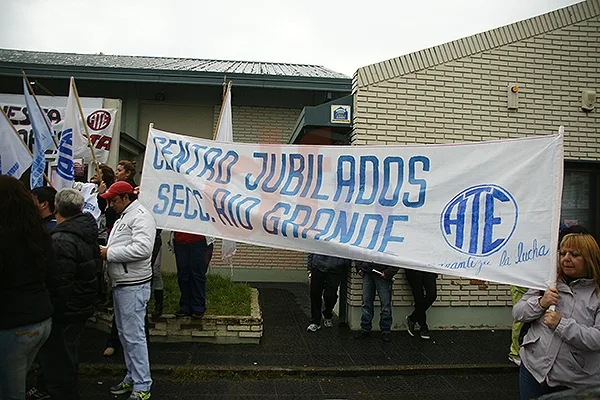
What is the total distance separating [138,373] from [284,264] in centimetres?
726

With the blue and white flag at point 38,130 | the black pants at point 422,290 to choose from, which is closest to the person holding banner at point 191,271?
the blue and white flag at point 38,130

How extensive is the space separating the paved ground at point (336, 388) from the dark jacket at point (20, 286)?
1978 millimetres

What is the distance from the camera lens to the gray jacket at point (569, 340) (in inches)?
107

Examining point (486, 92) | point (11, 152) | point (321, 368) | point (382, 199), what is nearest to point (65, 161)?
point (11, 152)

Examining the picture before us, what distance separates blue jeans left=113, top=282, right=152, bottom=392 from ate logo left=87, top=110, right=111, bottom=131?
213 inches

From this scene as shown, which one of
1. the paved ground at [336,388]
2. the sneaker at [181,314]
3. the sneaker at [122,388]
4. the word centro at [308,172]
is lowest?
the paved ground at [336,388]

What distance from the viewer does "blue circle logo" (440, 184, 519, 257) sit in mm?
3443

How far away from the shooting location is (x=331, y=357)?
18.9 ft

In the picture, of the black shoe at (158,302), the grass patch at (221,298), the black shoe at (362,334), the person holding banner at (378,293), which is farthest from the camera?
the grass patch at (221,298)

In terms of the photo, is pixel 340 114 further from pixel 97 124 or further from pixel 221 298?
pixel 97 124

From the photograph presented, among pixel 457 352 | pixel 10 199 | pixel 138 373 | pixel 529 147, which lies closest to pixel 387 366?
pixel 457 352

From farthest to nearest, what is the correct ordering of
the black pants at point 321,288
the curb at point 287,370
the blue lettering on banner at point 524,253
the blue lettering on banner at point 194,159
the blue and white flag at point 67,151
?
the black pants at point 321,288 → the blue and white flag at point 67,151 → the curb at point 287,370 → the blue lettering on banner at point 194,159 → the blue lettering on banner at point 524,253

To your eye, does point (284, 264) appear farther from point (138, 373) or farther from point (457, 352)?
point (138, 373)

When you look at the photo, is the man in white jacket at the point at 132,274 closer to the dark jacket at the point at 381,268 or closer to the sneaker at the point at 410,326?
the dark jacket at the point at 381,268
